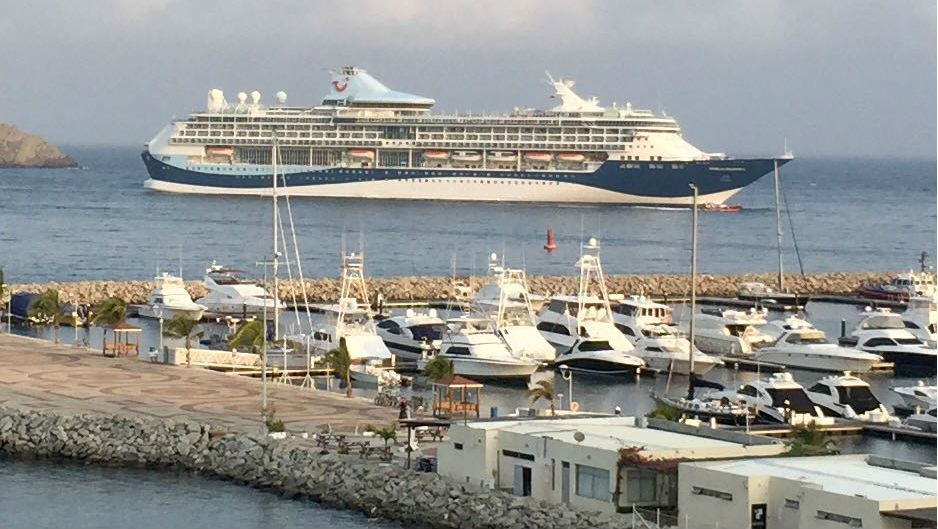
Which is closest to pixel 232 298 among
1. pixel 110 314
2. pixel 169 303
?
pixel 169 303

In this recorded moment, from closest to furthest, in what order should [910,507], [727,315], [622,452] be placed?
[910,507] < [622,452] < [727,315]

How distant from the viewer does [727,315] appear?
42625 mm

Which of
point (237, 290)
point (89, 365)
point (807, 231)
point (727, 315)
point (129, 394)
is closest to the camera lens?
point (129, 394)

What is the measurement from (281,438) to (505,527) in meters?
5.26

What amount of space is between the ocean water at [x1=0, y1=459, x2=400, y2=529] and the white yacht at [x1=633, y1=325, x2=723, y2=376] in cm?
1415

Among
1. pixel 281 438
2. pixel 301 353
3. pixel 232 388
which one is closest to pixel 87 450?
pixel 281 438

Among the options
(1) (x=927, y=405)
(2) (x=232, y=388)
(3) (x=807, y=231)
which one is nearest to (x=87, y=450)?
(2) (x=232, y=388)

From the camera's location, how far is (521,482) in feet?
76.1

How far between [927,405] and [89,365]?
43.6 ft

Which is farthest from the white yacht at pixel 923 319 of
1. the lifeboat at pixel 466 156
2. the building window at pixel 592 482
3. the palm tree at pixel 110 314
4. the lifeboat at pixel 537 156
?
the lifeboat at pixel 466 156

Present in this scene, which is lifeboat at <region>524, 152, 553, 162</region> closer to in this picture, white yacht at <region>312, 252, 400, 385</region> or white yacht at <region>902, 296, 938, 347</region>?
white yacht at <region>902, 296, 938, 347</region>

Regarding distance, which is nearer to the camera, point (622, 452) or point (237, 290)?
point (622, 452)

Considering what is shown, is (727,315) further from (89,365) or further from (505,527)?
(505,527)

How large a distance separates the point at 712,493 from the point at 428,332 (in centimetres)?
1934
